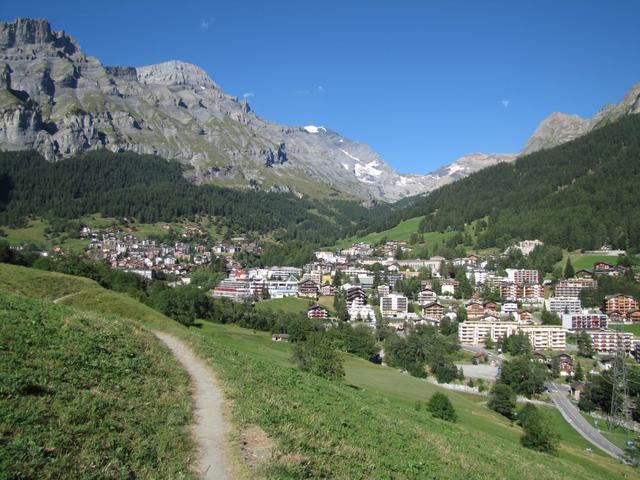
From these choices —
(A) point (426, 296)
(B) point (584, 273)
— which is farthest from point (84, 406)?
(B) point (584, 273)

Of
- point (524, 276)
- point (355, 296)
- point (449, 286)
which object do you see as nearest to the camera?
point (355, 296)

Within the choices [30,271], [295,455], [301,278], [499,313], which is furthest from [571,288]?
[295,455]

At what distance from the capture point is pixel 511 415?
7069 centimetres

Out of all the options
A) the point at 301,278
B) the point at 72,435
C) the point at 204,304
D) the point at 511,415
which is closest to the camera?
the point at 72,435

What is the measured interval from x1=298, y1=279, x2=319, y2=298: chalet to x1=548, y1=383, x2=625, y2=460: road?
8162cm

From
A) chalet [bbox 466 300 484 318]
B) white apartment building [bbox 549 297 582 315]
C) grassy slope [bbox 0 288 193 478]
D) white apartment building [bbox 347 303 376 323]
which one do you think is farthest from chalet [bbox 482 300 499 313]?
grassy slope [bbox 0 288 193 478]

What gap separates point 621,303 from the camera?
134125 millimetres

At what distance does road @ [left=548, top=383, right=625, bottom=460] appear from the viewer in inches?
2360

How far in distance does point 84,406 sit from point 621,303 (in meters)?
151

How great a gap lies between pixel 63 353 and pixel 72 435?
4.82 meters

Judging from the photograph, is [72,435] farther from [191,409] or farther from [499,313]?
[499,313]

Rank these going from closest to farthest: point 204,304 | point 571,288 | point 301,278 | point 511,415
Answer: point 511,415
point 204,304
point 571,288
point 301,278

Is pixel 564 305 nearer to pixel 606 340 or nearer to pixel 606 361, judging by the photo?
pixel 606 340

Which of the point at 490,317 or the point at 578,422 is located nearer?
the point at 578,422
